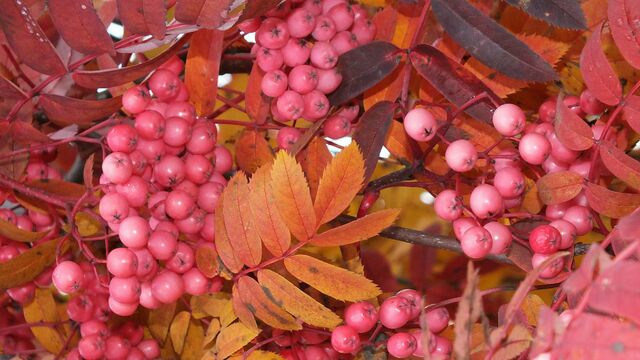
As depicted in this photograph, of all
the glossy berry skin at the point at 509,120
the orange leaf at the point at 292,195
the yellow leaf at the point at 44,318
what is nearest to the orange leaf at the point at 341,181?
the orange leaf at the point at 292,195

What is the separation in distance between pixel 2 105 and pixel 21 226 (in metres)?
0.12

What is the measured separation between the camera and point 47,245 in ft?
2.61

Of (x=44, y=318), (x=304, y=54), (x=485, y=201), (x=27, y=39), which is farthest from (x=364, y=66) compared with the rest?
(x=44, y=318)

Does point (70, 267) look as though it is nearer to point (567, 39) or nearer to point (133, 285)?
point (133, 285)

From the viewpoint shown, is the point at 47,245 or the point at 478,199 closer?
the point at 478,199

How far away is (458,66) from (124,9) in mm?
273

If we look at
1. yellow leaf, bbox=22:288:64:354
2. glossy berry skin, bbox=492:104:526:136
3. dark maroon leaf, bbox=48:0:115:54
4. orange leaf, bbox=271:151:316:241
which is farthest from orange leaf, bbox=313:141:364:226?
yellow leaf, bbox=22:288:64:354

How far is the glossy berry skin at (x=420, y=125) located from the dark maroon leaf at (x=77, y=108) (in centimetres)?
26

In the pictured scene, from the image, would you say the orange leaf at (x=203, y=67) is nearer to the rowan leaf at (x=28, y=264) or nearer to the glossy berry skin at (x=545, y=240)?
the rowan leaf at (x=28, y=264)

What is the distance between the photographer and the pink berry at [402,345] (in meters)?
0.67

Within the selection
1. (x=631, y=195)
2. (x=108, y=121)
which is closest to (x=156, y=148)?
(x=108, y=121)

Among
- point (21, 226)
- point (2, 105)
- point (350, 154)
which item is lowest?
point (21, 226)

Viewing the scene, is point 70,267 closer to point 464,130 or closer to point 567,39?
point 464,130

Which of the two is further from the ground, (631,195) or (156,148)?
(631,195)
